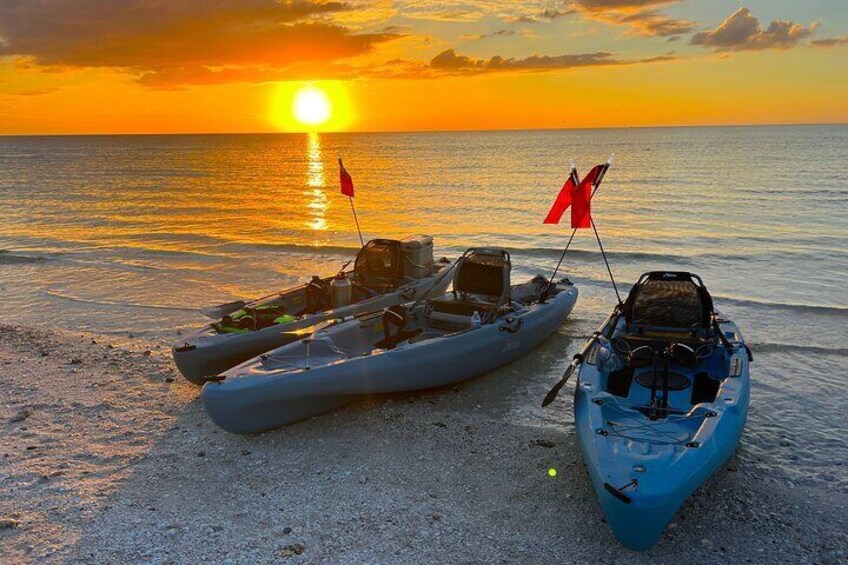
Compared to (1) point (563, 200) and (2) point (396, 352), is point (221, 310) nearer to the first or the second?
(2) point (396, 352)

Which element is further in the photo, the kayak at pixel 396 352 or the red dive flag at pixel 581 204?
the red dive flag at pixel 581 204

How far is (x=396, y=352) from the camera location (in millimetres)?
8906

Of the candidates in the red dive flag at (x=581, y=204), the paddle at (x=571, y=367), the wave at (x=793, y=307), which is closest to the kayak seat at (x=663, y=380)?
the paddle at (x=571, y=367)

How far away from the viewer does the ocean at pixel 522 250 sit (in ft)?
35.9

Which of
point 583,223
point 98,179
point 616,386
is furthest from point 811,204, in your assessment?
point 98,179

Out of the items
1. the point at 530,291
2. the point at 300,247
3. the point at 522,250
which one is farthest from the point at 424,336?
the point at 300,247

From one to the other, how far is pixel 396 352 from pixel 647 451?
383 cm

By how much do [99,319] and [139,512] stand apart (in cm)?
Answer: 913

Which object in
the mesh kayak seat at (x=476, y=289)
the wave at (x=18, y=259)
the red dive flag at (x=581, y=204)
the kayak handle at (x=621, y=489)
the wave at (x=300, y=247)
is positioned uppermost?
the red dive flag at (x=581, y=204)

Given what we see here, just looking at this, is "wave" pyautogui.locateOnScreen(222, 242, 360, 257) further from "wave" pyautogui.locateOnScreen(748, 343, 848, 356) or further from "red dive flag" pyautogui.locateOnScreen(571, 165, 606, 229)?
"wave" pyautogui.locateOnScreen(748, 343, 848, 356)

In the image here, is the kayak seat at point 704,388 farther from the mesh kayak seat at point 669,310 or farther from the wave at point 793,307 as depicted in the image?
the wave at point 793,307

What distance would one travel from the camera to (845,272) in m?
18.1

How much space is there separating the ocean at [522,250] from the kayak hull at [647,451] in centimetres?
159

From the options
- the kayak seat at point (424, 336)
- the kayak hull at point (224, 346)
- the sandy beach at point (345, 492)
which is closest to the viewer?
the sandy beach at point (345, 492)
